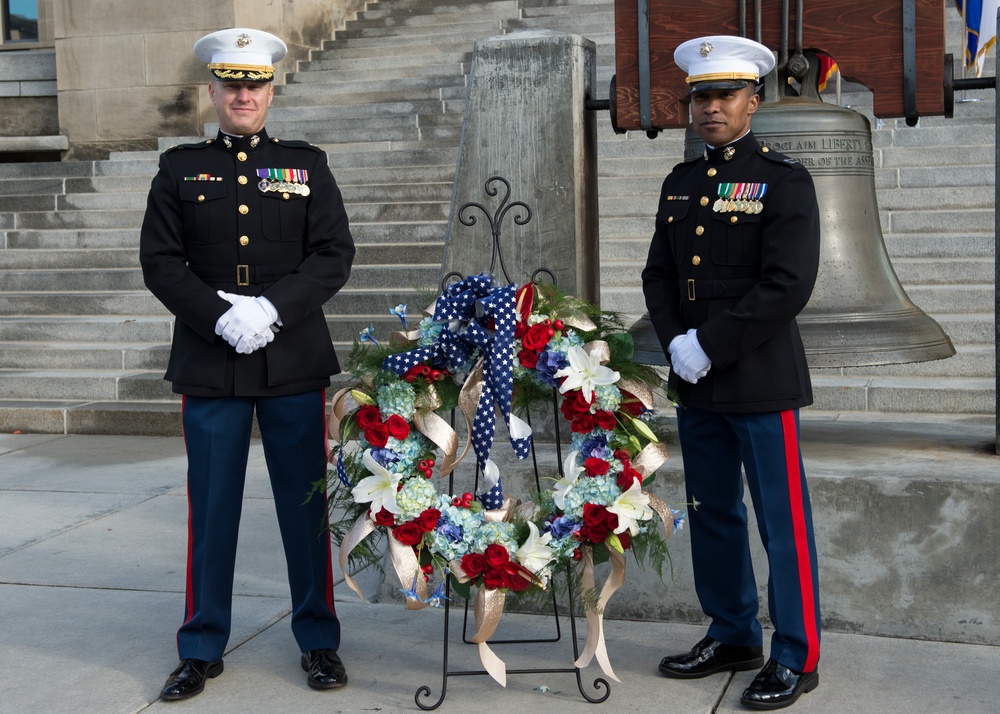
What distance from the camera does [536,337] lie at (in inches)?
141

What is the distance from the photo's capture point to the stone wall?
1167 cm

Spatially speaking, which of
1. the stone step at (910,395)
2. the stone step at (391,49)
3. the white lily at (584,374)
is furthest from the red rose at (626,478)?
the stone step at (391,49)

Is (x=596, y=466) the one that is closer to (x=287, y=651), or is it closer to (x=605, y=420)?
(x=605, y=420)

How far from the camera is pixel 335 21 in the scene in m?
13.6

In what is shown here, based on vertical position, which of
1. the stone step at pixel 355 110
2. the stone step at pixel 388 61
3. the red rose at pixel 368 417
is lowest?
the red rose at pixel 368 417

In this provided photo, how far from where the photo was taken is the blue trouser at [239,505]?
12.7 feet

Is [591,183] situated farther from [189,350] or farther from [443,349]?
[189,350]

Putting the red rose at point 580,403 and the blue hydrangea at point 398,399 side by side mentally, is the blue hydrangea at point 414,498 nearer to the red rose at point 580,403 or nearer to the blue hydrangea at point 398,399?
the blue hydrangea at point 398,399

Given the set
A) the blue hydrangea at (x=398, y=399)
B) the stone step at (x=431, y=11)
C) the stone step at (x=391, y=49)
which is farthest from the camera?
the stone step at (x=431, y=11)

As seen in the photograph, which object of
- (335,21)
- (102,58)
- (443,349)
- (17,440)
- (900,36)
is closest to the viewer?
(443,349)

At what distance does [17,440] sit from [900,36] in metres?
5.89

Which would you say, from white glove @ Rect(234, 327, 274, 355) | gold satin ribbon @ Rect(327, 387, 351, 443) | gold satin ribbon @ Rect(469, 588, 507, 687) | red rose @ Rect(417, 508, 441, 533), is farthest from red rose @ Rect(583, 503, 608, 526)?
white glove @ Rect(234, 327, 274, 355)

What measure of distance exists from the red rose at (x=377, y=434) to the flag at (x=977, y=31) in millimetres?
8111

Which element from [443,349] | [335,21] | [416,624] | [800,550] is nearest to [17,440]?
[416,624]
